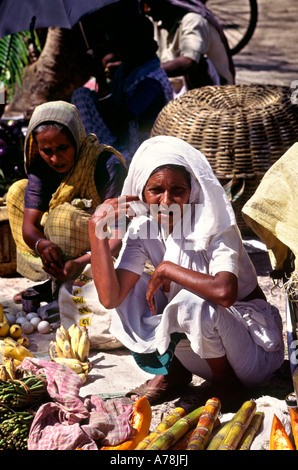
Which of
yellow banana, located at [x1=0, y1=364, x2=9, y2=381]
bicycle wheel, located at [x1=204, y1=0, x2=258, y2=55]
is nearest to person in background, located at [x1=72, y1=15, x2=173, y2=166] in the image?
yellow banana, located at [x1=0, y1=364, x2=9, y2=381]

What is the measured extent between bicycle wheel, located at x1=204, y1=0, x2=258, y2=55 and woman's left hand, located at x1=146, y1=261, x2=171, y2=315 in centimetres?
727

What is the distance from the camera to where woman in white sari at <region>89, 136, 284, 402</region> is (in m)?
2.84

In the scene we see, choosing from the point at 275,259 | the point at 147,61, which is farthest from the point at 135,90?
the point at 275,259

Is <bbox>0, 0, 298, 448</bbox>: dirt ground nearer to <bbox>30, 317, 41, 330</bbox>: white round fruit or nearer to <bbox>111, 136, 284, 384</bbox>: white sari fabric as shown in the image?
<bbox>111, 136, 284, 384</bbox>: white sari fabric

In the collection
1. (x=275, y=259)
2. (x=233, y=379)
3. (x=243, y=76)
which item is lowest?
(x=243, y=76)

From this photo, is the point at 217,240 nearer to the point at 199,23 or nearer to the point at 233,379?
the point at 233,379

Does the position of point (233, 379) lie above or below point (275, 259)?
below

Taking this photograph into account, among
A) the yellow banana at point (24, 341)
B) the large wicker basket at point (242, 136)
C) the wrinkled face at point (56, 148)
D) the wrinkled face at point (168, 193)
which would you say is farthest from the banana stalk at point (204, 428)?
the large wicker basket at point (242, 136)

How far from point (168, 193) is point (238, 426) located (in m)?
1.03

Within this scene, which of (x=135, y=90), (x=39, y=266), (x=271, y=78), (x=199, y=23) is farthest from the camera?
(x=271, y=78)

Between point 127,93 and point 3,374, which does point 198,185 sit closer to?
point 3,374

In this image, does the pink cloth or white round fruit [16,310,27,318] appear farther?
white round fruit [16,310,27,318]

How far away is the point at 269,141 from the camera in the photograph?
16.0 feet

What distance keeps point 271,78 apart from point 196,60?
4452mm
